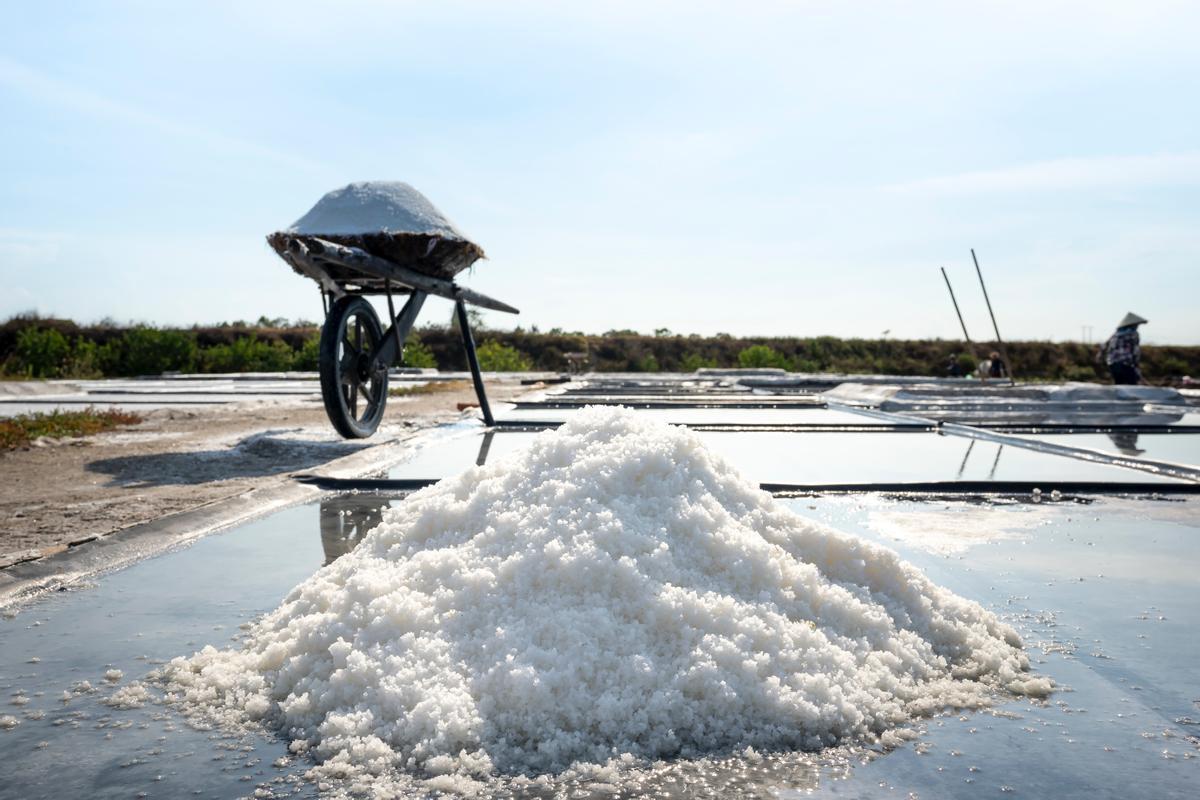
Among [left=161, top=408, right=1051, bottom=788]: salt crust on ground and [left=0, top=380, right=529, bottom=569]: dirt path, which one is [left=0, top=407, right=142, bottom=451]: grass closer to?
[left=0, top=380, right=529, bottom=569]: dirt path

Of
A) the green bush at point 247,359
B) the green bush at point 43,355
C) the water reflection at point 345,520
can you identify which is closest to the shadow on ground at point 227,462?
the water reflection at point 345,520

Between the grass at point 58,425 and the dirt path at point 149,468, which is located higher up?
the grass at point 58,425

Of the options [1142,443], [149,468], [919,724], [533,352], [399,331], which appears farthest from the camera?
[533,352]

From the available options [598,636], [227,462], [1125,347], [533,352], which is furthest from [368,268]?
[533,352]

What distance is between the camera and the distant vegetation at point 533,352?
84.2 feet

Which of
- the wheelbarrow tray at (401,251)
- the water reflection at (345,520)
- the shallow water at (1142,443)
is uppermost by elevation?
the wheelbarrow tray at (401,251)

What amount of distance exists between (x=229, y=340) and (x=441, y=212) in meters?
30.2

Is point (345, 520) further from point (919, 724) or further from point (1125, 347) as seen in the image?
point (1125, 347)

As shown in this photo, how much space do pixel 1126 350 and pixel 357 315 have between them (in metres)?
13.7

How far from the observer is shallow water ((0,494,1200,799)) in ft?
5.30

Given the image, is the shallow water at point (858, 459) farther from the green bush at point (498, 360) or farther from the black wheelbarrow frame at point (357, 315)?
the green bush at point (498, 360)

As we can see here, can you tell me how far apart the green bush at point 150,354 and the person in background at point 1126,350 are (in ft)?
73.7

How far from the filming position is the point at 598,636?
1.99 metres

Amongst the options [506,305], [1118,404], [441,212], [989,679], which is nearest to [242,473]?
[441,212]
